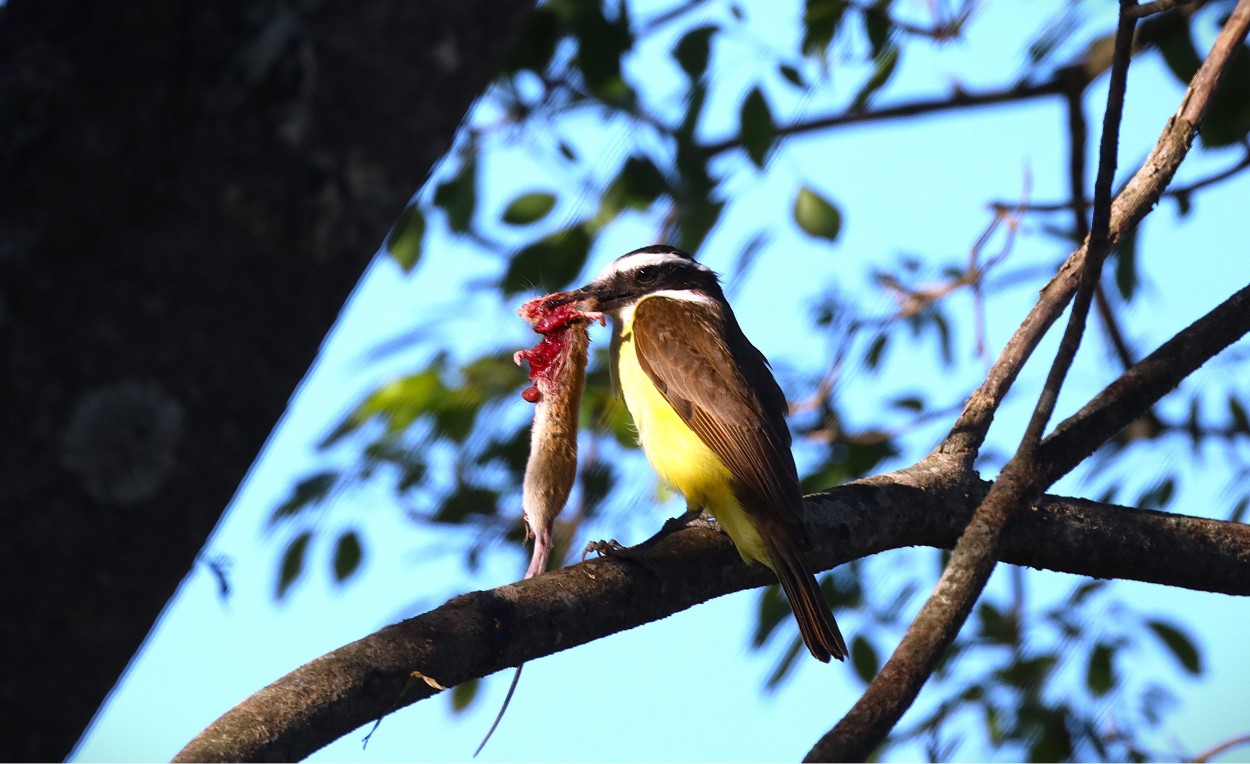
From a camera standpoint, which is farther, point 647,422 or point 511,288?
point 511,288

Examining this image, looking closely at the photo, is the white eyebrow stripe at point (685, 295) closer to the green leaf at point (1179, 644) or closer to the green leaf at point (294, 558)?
the green leaf at point (294, 558)

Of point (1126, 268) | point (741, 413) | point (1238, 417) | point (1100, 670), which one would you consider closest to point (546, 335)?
point (741, 413)

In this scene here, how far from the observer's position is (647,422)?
430cm

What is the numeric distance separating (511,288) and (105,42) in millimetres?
3569

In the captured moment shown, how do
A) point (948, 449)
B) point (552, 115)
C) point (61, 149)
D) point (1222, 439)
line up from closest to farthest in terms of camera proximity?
point (61, 149), point (948, 449), point (552, 115), point (1222, 439)

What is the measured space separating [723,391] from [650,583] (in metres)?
1.42

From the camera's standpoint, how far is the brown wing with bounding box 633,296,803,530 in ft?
12.5

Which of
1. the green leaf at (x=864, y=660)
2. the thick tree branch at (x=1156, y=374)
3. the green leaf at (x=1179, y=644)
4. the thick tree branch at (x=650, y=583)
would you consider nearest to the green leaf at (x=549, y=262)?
the thick tree branch at (x=650, y=583)

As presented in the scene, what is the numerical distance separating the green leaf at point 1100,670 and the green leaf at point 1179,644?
0.21 m

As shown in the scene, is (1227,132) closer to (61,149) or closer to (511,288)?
(511,288)

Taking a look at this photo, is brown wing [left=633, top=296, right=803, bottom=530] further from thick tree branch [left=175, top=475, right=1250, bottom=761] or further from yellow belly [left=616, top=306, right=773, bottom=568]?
thick tree branch [left=175, top=475, right=1250, bottom=761]

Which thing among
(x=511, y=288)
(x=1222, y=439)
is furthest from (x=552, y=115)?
(x=1222, y=439)

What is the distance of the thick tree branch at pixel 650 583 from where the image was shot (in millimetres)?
2174

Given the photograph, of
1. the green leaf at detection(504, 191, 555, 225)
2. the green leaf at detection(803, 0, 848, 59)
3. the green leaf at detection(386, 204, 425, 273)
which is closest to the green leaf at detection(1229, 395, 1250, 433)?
the green leaf at detection(803, 0, 848, 59)
